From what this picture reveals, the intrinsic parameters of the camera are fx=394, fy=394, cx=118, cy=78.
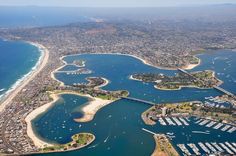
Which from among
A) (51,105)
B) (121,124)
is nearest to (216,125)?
(121,124)

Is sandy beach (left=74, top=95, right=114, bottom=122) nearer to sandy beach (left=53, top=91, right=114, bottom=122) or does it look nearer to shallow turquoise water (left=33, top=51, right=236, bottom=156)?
sandy beach (left=53, top=91, right=114, bottom=122)

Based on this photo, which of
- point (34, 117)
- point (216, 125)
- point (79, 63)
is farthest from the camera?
point (79, 63)

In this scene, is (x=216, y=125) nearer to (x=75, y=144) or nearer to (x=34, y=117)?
(x=75, y=144)

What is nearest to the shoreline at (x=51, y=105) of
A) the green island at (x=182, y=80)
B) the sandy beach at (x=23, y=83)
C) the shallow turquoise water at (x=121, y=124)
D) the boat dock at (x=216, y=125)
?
the shallow turquoise water at (x=121, y=124)

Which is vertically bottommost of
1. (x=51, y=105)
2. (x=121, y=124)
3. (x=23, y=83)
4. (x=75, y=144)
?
(x=23, y=83)

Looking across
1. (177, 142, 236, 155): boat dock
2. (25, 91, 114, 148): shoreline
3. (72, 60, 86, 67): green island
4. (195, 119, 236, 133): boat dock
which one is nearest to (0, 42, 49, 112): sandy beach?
(25, 91, 114, 148): shoreline

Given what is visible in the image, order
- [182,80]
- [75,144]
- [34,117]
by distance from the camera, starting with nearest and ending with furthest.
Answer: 1. [75,144]
2. [34,117]
3. [182,80]

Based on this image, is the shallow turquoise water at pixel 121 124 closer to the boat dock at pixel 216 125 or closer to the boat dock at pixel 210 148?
the boat dock at pixel 216 125
